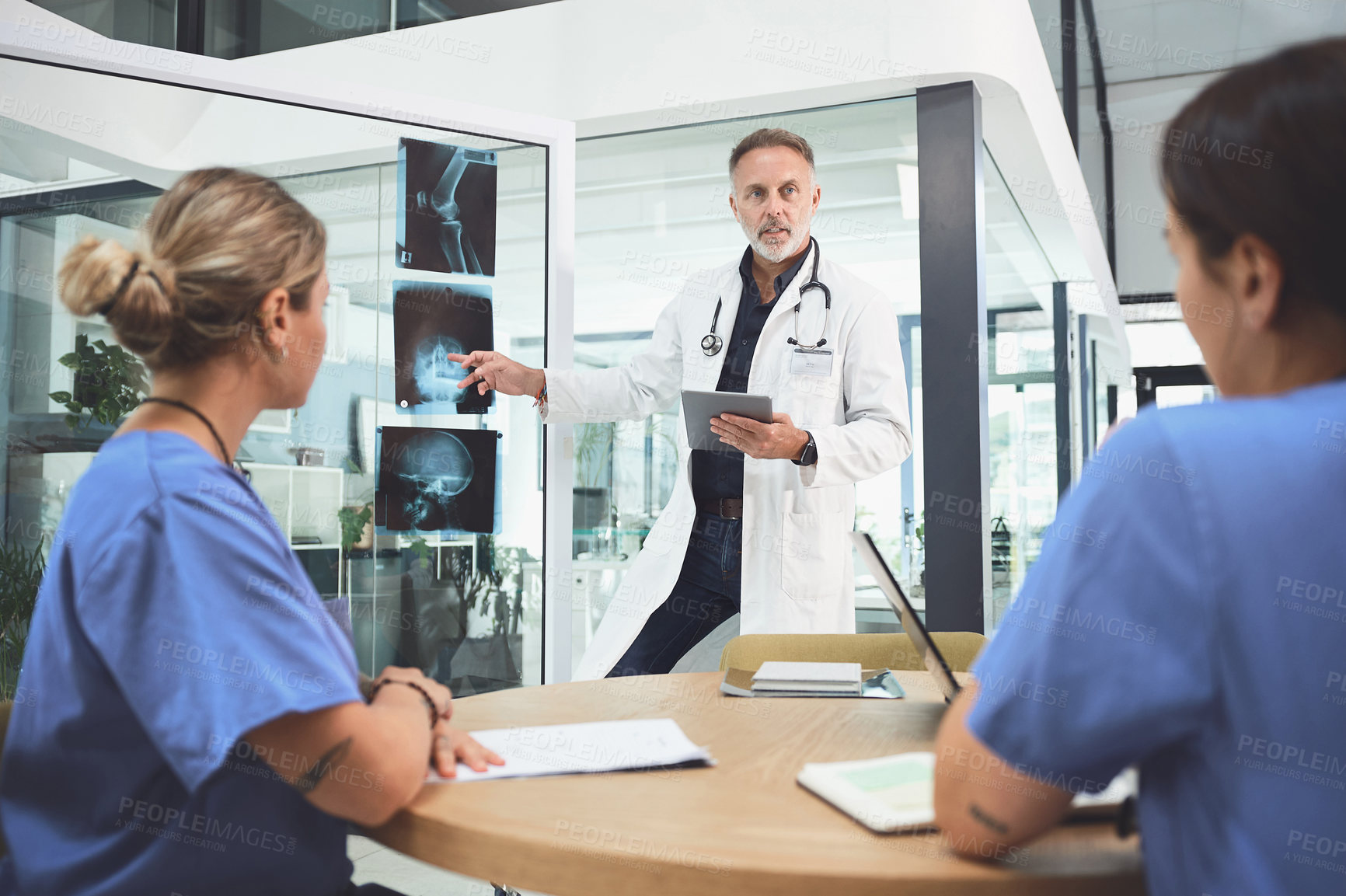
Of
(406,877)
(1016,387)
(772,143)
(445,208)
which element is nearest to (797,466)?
(772,143)

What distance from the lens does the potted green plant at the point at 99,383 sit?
2.34 m

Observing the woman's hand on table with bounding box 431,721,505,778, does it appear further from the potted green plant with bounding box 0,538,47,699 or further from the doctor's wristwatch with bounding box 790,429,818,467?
the potted green plant with bounding box 0,538,47,699

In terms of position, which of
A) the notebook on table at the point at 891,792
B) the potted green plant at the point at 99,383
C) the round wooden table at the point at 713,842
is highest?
the potted green plant at the point at 99,383

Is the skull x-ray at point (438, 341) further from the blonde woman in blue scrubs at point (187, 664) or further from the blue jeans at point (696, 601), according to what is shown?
the blonde woman in blue scrubs at point (187, 664)

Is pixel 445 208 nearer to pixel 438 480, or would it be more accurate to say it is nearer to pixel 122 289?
pixel 438 480

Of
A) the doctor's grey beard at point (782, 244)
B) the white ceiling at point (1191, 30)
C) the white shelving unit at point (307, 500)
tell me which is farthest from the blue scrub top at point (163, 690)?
the white ceiling at point (1191, 30)

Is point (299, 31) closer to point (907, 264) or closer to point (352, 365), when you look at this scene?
point (352, 365)

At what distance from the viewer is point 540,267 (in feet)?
9.16

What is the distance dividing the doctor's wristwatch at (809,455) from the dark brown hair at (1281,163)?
1.69 meters

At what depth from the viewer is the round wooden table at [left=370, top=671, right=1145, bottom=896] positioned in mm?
779

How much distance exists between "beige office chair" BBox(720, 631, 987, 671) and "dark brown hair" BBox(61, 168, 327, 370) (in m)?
1.26

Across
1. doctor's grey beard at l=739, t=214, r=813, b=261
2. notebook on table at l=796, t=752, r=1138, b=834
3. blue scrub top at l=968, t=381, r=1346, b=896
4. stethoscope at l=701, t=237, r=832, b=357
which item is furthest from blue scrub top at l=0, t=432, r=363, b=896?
doctor's grey beard at l=739, t=214, r=813, b=261

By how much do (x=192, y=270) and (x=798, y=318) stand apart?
1.96 metres

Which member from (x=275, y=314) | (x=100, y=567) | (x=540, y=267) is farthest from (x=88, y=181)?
(x=100, y=567)
